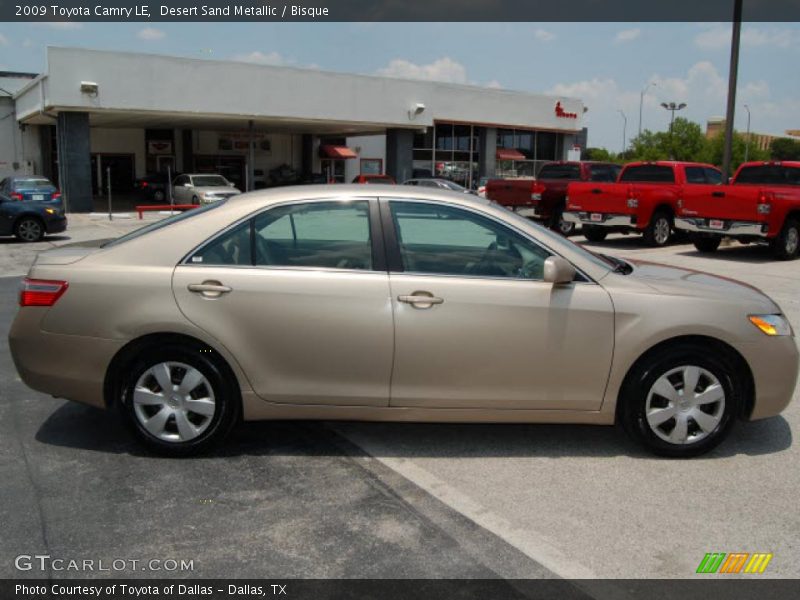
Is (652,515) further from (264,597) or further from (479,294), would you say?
(264,597)

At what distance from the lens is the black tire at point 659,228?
17.2 meters

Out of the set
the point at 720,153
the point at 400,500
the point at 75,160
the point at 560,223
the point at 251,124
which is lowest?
the point at 400,500

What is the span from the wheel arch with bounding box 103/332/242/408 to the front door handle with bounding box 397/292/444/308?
1091 millimetres

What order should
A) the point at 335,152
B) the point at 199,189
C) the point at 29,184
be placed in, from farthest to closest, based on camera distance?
the point at 335,152
the point at 199,189
the point at 29,184

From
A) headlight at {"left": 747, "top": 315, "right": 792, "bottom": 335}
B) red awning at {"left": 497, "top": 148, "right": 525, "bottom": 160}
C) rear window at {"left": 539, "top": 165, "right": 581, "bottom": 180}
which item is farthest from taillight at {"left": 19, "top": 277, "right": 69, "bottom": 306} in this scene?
red awning at {"left": 497, "top": 148, "right": 525, "bottom": 160}

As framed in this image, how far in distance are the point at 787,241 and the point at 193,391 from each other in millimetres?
13505

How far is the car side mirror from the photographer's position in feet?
13.8

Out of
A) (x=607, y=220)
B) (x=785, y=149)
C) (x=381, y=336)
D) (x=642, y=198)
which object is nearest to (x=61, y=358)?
(x=381, y=336)

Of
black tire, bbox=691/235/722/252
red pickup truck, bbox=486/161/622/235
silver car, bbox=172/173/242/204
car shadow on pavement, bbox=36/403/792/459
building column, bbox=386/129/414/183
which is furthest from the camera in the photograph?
building column, bbox=386/129/414/183

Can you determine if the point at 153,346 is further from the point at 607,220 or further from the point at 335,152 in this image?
the point at 335,152

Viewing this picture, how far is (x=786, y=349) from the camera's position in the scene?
4488mm

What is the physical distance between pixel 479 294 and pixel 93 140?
42.3 meters

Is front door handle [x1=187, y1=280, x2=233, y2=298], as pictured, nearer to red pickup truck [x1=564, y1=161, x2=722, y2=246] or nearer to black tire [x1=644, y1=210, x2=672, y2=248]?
red pickup truck [x1=564, y1=161, x2=722, y2=246]

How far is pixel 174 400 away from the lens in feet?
14.3
